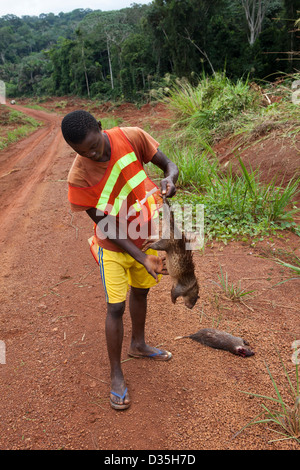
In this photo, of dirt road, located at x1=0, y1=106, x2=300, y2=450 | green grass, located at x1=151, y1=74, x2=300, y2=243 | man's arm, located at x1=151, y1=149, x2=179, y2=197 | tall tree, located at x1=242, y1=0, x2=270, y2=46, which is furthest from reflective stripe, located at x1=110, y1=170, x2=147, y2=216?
tall tree, located at x1=242, y1=0, x2=270, y2=46

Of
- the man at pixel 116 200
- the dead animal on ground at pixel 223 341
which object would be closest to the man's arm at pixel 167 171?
the man at pixel 116 200

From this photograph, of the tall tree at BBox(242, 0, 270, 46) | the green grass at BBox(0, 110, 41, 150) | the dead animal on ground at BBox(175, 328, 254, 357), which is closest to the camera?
the dead animal on ground at BBox(175, 328, 254, 357)

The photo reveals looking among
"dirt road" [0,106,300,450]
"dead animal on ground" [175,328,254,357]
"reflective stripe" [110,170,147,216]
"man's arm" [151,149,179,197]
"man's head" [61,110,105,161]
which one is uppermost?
"man's head" [61,110,105,161]

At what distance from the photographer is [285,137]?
5078mm

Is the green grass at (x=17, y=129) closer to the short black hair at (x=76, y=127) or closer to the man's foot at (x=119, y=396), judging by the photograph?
the short black hair at (x=76, y=127)

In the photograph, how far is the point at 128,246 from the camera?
185 centimetres

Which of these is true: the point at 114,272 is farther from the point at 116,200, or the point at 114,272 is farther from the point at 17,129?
the point at 17,129

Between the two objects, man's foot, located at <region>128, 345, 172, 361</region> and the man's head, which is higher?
the man's head

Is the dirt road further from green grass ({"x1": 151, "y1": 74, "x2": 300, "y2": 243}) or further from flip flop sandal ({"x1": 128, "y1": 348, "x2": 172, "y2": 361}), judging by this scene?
green grass ({"x1": 151, "y1": 74, "x2": 300, "y2": 243})

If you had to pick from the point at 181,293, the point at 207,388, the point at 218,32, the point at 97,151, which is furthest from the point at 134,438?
the point at 218,32

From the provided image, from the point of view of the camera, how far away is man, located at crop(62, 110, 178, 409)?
1.78m

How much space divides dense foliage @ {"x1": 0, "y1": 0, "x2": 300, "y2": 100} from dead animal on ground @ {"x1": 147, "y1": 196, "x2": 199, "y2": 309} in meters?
4.35

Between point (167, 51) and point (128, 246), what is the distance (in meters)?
20.9
